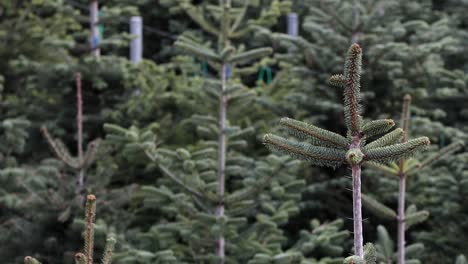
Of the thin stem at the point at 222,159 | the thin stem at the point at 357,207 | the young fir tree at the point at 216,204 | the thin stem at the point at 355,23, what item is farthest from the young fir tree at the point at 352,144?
the thin stem at the point at 355,23

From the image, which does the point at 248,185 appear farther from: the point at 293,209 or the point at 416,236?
the point at 416,236

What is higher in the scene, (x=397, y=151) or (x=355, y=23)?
(x=355, y=23)

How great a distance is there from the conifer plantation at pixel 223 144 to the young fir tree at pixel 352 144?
6.05 feet

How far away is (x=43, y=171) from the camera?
19.0ft

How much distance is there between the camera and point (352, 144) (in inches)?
96.2

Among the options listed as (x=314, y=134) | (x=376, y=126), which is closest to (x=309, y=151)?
(x=314, y=134)

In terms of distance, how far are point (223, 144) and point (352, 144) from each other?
2.97 meters

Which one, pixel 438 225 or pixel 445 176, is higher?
pixel 445 176

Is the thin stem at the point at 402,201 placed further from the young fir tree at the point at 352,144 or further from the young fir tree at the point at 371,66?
the young fir tree at the point at 371,66

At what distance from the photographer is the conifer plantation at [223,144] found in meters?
5.25

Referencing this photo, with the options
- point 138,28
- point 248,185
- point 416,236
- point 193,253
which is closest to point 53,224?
point 193,253

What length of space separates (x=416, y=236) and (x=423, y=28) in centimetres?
213

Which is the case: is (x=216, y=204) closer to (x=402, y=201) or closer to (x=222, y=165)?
(x=222, y=165)

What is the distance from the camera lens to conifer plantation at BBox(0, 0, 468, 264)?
207 inches
